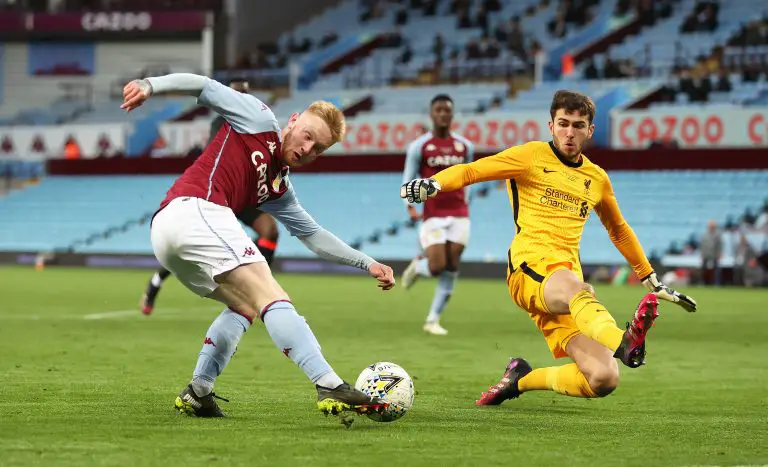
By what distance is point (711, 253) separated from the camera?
85.8 feet

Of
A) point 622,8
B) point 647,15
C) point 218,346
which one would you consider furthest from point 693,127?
point 218,346

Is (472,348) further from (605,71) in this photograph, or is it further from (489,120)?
(605,71)

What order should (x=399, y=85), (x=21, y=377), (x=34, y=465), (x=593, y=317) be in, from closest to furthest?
(x=34, y=465) → (x=593, y=317) → (x=21, y=377) → (x=399, y=85)

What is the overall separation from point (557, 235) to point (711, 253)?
63.9ft

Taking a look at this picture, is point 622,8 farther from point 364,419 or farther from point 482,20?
point 364,419

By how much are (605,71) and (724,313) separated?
19.7 meters

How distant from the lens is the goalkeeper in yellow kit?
7121 millimetres

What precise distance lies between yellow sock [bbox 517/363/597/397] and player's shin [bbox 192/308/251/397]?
5.89ft

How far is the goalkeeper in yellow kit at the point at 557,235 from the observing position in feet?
23.4

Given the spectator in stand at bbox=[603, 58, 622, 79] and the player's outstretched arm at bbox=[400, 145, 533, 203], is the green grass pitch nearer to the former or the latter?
the player's outstretched arm at bbox=[400, 145, 533, 203]

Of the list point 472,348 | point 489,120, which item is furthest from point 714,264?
point 472,348

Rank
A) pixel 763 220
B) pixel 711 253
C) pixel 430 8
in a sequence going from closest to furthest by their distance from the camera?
pixel 711 253
pixel 763 220
pixel 430 8

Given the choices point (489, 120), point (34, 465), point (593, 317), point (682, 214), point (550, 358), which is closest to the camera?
point (34, 465)

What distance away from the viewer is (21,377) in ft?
28.3
